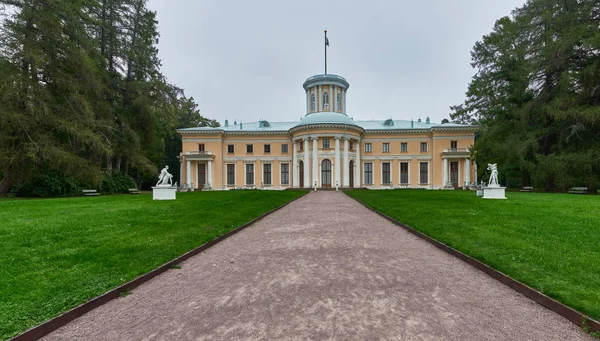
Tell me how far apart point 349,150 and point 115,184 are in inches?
979

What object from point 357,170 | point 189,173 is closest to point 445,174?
point 357,170

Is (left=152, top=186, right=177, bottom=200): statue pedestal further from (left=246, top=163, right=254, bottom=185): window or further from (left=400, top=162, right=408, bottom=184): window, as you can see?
(left=400, top=162, right=408, bottom=184): window

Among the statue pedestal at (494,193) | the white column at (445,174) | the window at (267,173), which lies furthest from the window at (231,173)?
the statue pedestal at (494,193)

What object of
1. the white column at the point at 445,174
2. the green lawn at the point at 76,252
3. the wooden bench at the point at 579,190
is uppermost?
the white column at the point at 445,174

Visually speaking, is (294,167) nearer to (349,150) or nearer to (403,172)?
(349,150)

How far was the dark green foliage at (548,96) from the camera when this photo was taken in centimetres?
2022

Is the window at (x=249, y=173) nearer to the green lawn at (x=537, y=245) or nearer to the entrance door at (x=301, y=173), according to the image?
the entrance door at (x=301, y=173)

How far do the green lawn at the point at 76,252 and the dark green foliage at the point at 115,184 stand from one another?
15.5 metres

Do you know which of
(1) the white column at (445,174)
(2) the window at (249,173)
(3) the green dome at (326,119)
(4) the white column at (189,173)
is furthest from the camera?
(2) the window at (249,173)

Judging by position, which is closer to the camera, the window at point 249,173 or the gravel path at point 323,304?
the gravel path at point 323,304

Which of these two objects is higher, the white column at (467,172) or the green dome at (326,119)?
the green dome at (326,119)

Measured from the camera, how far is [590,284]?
134 inches

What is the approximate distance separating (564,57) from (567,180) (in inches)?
387

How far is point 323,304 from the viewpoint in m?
3.09
